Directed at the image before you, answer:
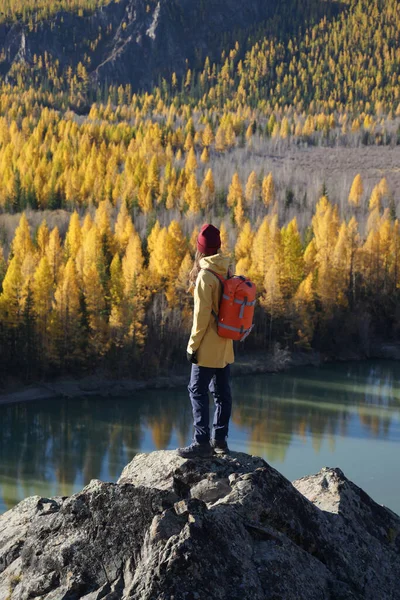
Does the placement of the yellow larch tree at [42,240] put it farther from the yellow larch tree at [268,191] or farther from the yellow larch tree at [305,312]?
the yellow larch tree at [268,191]

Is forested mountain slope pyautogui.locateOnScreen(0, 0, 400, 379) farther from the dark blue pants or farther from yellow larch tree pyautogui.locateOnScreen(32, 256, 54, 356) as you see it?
the dark blue pants

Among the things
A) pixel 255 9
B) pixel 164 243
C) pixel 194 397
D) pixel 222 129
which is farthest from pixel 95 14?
pixel 194 397

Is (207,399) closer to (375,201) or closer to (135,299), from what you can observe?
(135,299)

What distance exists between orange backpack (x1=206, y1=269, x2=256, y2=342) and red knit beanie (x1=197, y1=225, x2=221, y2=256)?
8.0 inches

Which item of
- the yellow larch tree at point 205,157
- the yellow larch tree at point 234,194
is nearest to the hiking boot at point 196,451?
the yellow larch tree at point 234,194

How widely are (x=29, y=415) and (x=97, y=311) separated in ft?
26.5

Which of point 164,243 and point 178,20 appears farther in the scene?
point 178,20

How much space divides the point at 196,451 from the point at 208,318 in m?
1.10

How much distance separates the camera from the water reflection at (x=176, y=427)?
Answer: 26.3 metres

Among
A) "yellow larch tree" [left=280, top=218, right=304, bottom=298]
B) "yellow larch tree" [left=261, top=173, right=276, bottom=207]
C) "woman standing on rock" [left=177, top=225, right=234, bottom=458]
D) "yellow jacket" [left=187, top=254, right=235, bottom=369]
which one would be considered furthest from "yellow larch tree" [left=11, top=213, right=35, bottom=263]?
"yellow jacket" [left=187, top=254, right=235, bottom=369]

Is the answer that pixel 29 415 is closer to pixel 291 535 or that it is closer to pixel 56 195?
pixel 291 535

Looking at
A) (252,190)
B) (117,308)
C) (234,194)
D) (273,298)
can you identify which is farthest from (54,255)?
(252,190)

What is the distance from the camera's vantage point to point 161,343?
4109cm

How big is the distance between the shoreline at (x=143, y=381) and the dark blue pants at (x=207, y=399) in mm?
30312
